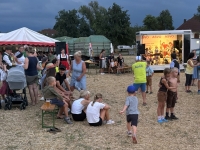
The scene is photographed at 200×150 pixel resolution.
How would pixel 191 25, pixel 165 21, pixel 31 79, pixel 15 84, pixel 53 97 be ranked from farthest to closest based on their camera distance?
pixel 191 25, pixel 165 21, pixel 31 79, pixel 15 84, pixel 53 97

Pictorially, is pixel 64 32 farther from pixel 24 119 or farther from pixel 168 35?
pixel 24 119

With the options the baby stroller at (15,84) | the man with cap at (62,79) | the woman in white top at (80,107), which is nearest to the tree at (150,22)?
the baby stroller at (15,84)

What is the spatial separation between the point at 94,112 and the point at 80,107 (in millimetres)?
508

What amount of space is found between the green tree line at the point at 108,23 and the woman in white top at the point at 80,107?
3141 centimetres

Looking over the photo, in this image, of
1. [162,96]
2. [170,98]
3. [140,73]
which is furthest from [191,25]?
[162,96]

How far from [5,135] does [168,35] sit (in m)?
14.3

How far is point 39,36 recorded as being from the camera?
48.6 ft

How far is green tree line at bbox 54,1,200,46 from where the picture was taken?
3878cm

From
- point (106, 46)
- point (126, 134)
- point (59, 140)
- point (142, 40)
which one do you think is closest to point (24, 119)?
point (59, 140)

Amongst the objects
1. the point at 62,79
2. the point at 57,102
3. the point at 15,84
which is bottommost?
the point at 57,102

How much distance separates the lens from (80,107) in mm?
7184

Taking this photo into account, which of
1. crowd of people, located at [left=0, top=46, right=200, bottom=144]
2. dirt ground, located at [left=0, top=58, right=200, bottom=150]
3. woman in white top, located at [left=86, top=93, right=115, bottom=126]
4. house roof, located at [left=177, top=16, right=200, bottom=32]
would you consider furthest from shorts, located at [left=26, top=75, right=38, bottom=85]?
house roof, located at [left=177, top=16, right=200, bottom=32]

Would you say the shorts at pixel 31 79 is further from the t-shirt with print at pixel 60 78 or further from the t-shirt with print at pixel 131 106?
the t-shirt with print at pixel 131 106

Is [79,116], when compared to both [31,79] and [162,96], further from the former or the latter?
[31,79]
